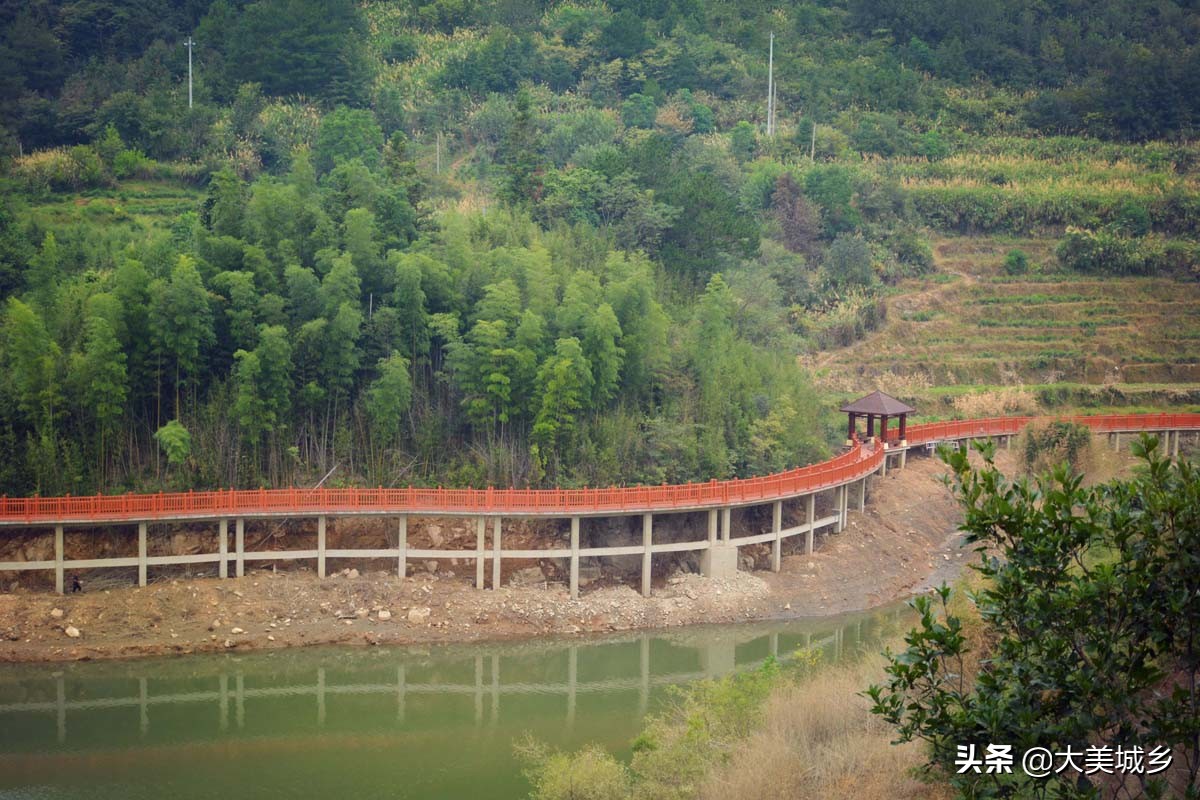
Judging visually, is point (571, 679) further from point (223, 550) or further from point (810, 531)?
point (810, 531)

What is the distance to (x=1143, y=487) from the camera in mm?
16406

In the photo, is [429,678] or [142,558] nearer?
[429,678]

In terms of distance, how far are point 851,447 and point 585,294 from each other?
35.4 feet

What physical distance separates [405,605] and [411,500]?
2.67 metres

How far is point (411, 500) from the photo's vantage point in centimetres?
3578

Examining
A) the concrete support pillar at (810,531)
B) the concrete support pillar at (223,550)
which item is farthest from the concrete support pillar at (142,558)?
the concrete support pillar at (810,531)

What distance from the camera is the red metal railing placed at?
111ft

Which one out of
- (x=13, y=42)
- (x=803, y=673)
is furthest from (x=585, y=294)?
(x=13, y=42)

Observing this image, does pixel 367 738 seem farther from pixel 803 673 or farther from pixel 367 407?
pixel 367 407

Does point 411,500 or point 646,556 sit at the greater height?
point 411,500

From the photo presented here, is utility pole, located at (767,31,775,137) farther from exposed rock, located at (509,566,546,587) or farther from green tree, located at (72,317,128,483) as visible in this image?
green tree, located at (72,317,128,483)

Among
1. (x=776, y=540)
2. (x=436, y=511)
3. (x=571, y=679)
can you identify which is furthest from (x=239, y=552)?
(x=776, y=540)

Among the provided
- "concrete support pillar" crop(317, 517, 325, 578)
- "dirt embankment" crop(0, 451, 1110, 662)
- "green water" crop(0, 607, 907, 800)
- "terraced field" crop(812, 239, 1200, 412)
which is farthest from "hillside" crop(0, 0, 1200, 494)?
"green water" crop(0, 607, 907, 800)

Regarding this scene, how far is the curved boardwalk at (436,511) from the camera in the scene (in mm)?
33906
